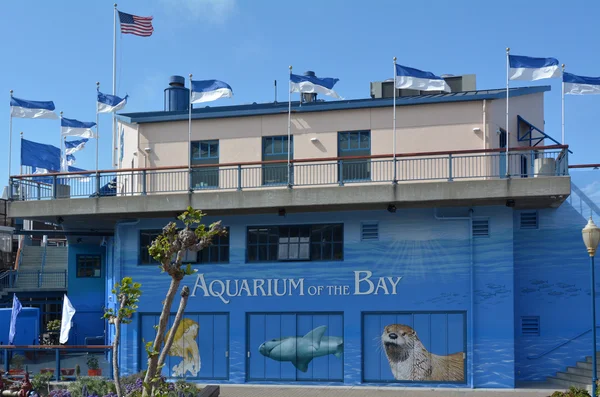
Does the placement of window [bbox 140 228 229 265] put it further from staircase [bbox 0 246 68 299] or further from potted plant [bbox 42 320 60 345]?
staircase [bbox 0 246 68 299]

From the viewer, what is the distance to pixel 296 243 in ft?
81.1

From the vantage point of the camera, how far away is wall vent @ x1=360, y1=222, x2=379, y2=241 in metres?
24.2

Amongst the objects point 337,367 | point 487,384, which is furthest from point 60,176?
point 487,384

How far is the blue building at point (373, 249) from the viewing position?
23.1m

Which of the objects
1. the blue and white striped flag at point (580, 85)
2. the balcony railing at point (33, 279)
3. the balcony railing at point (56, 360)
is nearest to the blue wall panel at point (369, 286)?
the balcony railing at point (56, 360)

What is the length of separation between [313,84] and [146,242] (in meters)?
7.56

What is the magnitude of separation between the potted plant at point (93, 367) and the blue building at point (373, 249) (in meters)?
1.47

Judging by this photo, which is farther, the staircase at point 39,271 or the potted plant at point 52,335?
the staircase at point 39,271

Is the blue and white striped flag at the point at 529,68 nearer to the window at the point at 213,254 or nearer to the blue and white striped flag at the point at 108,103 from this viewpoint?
the window at the point at 213,254

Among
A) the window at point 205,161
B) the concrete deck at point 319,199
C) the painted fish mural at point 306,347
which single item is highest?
the window at point 205,161

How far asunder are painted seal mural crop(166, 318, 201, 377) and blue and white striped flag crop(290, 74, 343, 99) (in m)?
8.19

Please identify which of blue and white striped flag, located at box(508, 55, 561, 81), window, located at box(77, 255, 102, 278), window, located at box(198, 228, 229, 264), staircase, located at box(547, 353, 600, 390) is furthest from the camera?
window, located at box(77, 255, 102, 278)

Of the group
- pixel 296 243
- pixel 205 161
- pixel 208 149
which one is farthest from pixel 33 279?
pixel 296 243

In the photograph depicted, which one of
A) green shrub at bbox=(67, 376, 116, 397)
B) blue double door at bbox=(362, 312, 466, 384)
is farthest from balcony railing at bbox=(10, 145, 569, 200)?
green shrub at bbox=(67, 376, 116, 397)
